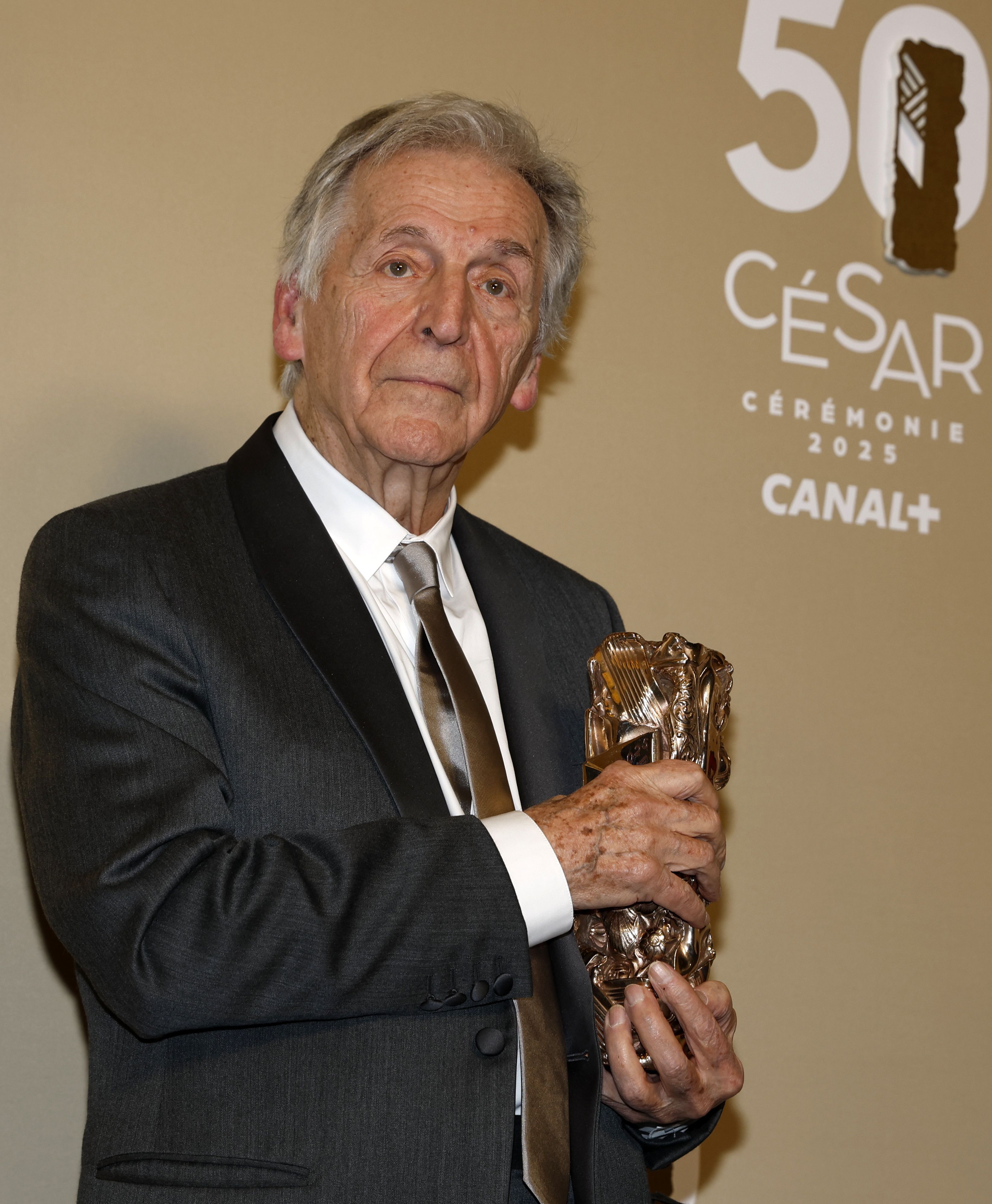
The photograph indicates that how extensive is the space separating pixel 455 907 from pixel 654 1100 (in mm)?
424

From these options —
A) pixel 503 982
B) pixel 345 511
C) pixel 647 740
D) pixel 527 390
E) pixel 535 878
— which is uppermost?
pixel 527 390

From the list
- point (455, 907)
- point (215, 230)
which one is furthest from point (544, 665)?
point (215, 230)

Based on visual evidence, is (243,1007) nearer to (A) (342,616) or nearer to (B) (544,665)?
(A) (342,616)

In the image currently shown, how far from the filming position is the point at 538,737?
1862 mm

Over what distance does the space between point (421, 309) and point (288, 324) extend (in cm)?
26

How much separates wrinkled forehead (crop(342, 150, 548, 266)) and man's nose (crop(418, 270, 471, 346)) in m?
0.06

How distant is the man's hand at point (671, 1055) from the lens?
63.5 inches

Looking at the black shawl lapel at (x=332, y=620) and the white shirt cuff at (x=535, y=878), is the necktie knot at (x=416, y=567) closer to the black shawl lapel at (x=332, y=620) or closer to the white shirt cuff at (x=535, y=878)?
the black shawl lapel at (x=332, y=620)

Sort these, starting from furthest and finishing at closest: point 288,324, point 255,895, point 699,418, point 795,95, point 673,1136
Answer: point 795,95, point 699,418, point 288,324, point 673,1136, point 255,895

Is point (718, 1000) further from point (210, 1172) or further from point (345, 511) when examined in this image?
point (345, 511)

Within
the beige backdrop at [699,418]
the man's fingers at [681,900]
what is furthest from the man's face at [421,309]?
the man's fingers at [681,900]

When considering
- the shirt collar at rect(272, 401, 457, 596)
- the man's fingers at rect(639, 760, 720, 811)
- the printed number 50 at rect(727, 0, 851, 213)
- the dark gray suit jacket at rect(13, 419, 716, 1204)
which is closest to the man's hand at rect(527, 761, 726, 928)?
the man's fingers at rect(639, 760, 720, 811)

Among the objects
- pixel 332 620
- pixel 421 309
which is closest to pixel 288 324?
pixel 421 309

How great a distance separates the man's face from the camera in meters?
1.87
